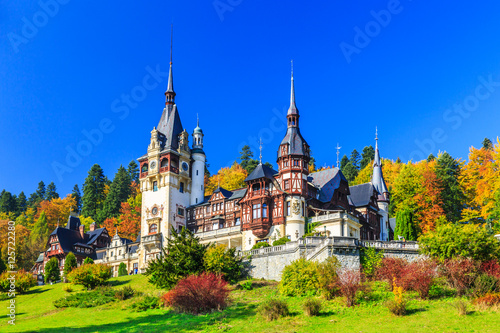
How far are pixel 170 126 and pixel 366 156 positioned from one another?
145ft

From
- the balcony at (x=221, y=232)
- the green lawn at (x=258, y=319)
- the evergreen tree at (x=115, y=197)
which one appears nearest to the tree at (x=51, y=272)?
the balcony at (x=221, y=232)

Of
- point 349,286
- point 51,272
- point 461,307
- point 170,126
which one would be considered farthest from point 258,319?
point 170,126

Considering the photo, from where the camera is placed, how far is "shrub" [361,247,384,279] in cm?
3862

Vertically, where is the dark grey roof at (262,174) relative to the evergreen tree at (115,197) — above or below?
below

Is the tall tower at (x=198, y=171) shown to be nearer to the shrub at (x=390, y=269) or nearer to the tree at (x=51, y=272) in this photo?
the tree at (x=51, y=272)

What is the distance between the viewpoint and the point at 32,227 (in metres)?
95.8

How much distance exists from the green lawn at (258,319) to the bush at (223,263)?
2.30 meters

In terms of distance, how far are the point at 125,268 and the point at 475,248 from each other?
137 ft

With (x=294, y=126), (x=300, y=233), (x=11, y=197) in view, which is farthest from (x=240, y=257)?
(x=11, y=197)

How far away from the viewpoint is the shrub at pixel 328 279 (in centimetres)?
3412

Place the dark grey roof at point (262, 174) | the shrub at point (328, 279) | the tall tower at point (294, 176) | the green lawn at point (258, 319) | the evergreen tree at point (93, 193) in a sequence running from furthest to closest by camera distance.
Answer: the evergreen tree at point (93, 193), the dark grey roof at point (262, 174), the tall tower at point (294, 176), the shrub at point (328, 279), the green lawn at point (258, 319)

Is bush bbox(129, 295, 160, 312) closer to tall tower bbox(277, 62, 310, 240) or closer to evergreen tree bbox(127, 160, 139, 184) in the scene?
tall tower bbox(277, 62, 310, 240)

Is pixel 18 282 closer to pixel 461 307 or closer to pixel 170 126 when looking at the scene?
pixel 170 126

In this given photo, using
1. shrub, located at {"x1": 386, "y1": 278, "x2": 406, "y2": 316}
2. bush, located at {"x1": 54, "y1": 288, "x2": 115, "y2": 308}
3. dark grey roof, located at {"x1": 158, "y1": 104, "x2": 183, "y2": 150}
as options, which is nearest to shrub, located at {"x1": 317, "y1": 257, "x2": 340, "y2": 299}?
shrub, located at {"x1": 386, "y1": 278, "x2": 406, "y2": 316}
